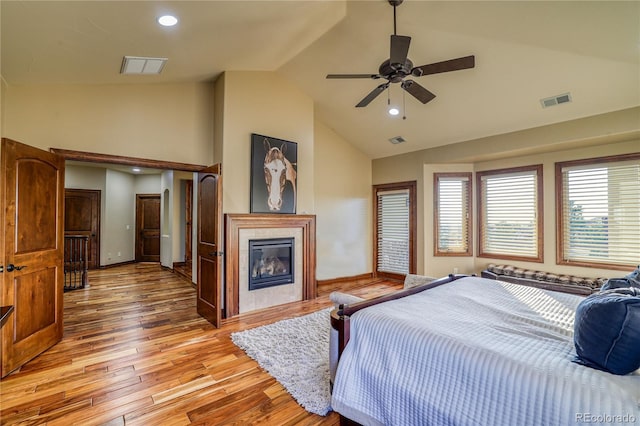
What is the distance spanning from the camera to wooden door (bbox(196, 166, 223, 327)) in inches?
149

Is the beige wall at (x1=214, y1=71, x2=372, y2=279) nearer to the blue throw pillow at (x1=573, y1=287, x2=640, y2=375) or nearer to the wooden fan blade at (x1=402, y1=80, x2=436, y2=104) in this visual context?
the wooden fan blade at (x1=402, y1=80, x2=436, y2=104)

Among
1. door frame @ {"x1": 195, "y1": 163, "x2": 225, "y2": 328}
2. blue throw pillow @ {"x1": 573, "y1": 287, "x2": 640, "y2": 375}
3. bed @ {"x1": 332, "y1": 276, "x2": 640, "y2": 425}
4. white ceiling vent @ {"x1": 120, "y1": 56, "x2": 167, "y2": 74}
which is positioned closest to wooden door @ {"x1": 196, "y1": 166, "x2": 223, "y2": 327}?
door frame @ {"x1": 195, "y1": 163, "x2": 225, "y2": 328}

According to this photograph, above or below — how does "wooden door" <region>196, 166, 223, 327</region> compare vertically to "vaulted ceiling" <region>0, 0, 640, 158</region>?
below

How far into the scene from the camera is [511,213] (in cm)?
510

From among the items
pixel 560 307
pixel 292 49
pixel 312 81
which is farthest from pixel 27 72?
pixel 560 307

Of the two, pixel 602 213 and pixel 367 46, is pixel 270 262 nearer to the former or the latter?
pixel 367 46

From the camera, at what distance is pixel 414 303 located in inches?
85.0

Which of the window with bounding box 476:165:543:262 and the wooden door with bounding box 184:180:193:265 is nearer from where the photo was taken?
the window with bounding box 476:165:543:262

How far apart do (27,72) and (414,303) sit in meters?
4.29

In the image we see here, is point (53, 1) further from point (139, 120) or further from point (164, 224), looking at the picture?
point (164, 224)

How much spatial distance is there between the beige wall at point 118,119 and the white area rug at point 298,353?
2.71m

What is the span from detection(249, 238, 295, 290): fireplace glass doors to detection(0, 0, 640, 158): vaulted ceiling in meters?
2.64

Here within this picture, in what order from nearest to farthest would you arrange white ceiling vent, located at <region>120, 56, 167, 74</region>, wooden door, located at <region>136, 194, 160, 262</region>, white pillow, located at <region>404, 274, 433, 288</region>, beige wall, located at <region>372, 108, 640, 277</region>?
white ceiling vent, located at <region>120, 56, 167, 74</region>
white pillow, located at <region>404, 274, 433, 288</region>
beige wall, located at <region>372, 108, 640, 277</region>
wooden door, located at <region>136, 194, 160, 262</region>

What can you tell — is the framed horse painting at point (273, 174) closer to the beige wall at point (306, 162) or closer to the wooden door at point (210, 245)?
the beige wall at point (306, 162)
